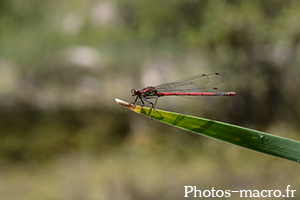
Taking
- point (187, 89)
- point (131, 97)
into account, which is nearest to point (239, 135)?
point (187, 89)

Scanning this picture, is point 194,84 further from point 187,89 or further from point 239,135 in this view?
point 239,135

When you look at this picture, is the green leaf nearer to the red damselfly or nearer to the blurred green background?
the red damselfly

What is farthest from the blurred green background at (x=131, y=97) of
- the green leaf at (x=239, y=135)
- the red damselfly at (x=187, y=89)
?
the green leaf at (x=239, y=135)

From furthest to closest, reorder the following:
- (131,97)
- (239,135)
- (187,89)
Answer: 1. (131,97)
2. (187,89)
3. (239,135)

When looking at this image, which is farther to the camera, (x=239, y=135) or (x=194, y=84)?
(x=194, y=84)

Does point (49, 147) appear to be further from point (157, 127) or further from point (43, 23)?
point (43, 23)

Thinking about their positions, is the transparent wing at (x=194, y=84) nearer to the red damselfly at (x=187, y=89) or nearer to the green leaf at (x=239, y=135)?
the red damselfly at (x=187, y=89)
